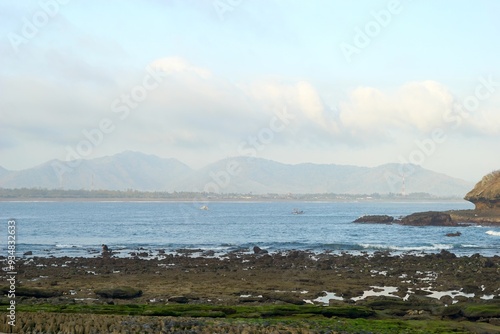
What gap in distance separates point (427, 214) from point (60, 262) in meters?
97.5

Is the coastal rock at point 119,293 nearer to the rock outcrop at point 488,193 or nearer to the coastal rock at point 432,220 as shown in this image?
the coastal rock at point 432,220

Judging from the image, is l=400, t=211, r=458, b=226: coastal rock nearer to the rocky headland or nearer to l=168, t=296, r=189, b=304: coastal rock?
the rocky headland

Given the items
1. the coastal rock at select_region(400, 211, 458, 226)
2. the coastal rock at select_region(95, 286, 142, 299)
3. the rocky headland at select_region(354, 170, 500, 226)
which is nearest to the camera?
the coastal rock at select_region(95, 286, 142, 299)

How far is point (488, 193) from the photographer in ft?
427

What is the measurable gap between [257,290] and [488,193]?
341ft

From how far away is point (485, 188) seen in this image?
132500 millimetres

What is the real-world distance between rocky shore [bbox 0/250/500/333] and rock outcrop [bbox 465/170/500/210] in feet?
241

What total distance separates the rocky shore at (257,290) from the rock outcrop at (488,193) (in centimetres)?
7338

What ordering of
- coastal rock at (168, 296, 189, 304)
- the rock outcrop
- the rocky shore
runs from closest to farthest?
the rocky shore < coastal rock at (168, 296, 189, 304) < the rock outcrop

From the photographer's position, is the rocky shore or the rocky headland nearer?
the rocky shore

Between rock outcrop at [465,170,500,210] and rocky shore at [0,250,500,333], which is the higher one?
rock outcrop at [465,170,500,210]

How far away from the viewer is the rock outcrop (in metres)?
129

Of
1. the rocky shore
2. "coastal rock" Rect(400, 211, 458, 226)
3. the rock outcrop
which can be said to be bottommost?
the rocky shore

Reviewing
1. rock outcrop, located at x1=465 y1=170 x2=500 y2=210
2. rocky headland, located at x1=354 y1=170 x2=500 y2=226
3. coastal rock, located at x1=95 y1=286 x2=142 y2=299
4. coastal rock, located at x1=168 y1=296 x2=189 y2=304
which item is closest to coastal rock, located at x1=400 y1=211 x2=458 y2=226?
rocky headland, located at x1=354 y1=170 x2=500 y2=226
